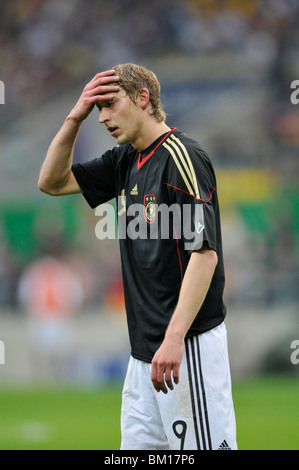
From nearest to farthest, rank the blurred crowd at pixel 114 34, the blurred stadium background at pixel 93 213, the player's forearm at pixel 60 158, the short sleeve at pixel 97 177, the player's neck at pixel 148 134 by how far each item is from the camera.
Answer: the player's neck at pixel 148 134 < the player's forearm at pixel 60 158 < the short sleeve at pixel 97 177 < the blurred stadium background at pixel 93 213 < the blurred crowd at pixel 114 34

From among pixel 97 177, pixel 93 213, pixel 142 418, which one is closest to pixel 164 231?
pixel 97 177

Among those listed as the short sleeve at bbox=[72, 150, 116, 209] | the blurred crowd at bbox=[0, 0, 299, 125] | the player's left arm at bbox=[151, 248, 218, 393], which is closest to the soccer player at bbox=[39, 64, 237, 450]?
the player's left arm at bbox=[151, 248, 218, 393]

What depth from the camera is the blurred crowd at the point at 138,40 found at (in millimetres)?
13797

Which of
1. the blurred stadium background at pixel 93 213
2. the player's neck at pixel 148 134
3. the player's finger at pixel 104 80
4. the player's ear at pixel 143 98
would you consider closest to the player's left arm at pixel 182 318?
the player's neck at pixel 148 134

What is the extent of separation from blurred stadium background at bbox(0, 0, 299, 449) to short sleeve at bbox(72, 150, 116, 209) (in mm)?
3965

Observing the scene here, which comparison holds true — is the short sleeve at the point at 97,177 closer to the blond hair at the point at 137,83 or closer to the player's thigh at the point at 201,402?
the blond hair at the point at 137,83

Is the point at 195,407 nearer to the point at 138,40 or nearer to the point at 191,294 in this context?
the point at 191,294

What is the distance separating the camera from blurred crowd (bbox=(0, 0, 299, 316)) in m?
13.8

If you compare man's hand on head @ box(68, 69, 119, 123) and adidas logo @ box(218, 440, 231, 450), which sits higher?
man's hand on head @ box(68, 69, 119, 123)

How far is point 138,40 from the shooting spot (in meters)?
14.6

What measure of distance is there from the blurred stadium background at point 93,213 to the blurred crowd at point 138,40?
0.09 ft

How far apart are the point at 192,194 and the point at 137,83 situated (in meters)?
0.59

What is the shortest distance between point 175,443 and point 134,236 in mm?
878

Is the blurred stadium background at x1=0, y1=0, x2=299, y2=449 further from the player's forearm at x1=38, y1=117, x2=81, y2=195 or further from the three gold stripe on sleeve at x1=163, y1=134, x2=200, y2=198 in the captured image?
the three gold stripe on sleeve at x1=163, y1=134, x2=200, y2=198
